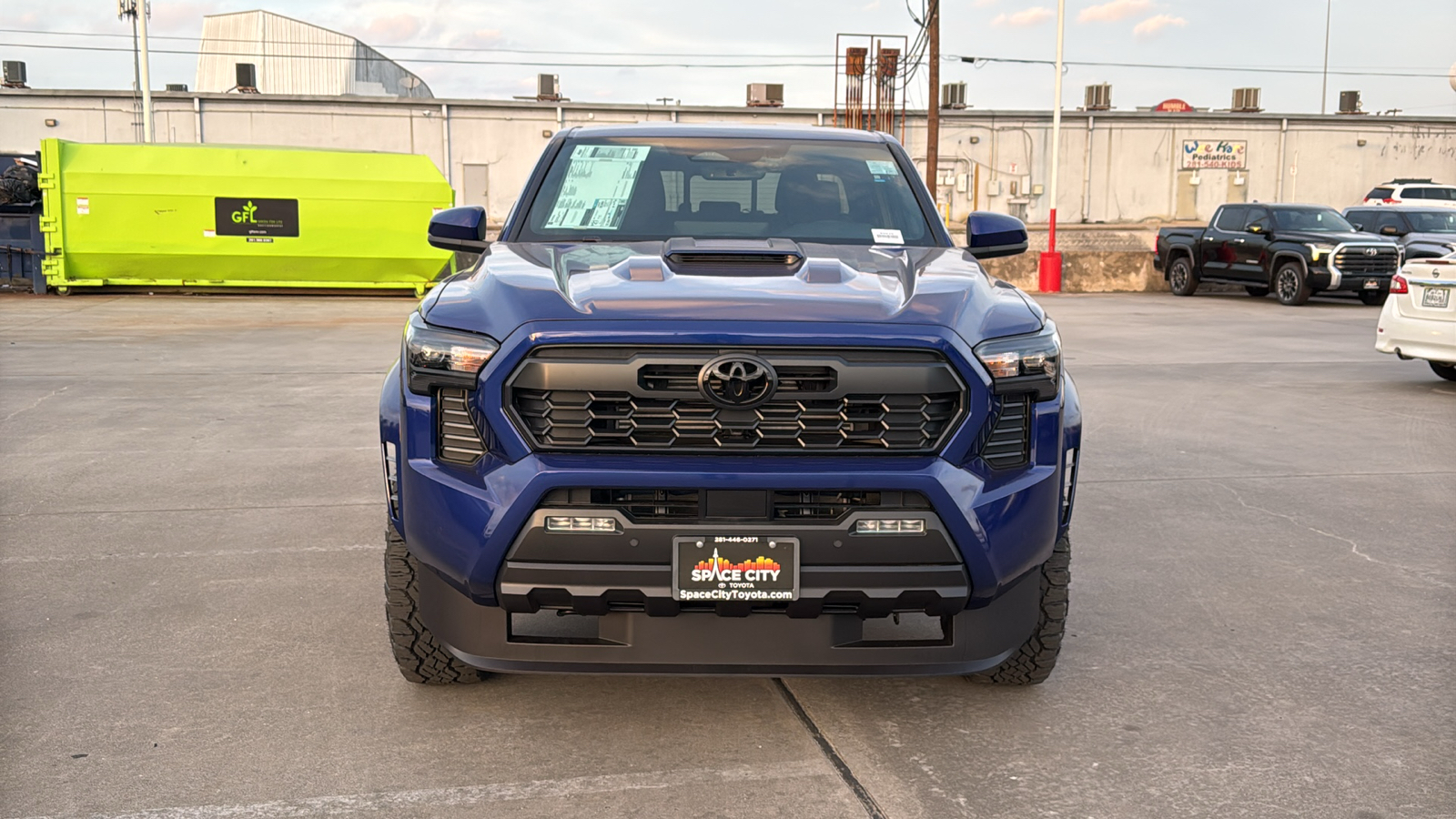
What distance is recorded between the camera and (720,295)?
337 cm

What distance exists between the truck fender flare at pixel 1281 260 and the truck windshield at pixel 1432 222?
2.47 m

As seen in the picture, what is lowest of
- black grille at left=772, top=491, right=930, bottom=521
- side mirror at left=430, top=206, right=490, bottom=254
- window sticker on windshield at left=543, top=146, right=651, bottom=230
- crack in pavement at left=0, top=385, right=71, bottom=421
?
crack in pavement at left=0, top=385, right=71, bottom=421

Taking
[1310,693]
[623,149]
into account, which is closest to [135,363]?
[623,149]

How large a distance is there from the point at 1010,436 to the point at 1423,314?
8.86m

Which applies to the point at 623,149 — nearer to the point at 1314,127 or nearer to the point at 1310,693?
the point at 1310,693

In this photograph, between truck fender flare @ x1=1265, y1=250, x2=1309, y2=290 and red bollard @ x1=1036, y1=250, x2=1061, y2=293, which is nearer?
truck fender flare @ x1=1265, y1=250, x2=1309, y2=290

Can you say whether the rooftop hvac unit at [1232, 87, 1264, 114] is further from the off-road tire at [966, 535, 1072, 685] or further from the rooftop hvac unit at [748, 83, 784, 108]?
the off-road tire at [966, 535, 1072, 685]

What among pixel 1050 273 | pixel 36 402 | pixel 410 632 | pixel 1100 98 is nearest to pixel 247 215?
pixel 36 402

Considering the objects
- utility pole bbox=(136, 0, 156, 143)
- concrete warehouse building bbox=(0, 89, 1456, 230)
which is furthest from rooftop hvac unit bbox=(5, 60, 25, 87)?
utility pole bbox=(136, 0, 156, 143)

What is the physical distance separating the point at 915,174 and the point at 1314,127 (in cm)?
4888

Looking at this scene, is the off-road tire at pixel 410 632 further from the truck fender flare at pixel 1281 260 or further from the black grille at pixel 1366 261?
the truck fender flare at pixel 1281 260

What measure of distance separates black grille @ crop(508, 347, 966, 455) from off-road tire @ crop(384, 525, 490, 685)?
0.68m

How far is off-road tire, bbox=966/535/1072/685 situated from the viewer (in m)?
3.72

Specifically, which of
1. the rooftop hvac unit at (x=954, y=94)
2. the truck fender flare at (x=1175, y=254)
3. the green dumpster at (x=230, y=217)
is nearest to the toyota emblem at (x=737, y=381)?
the green dumpster at (x=230, y=217)
